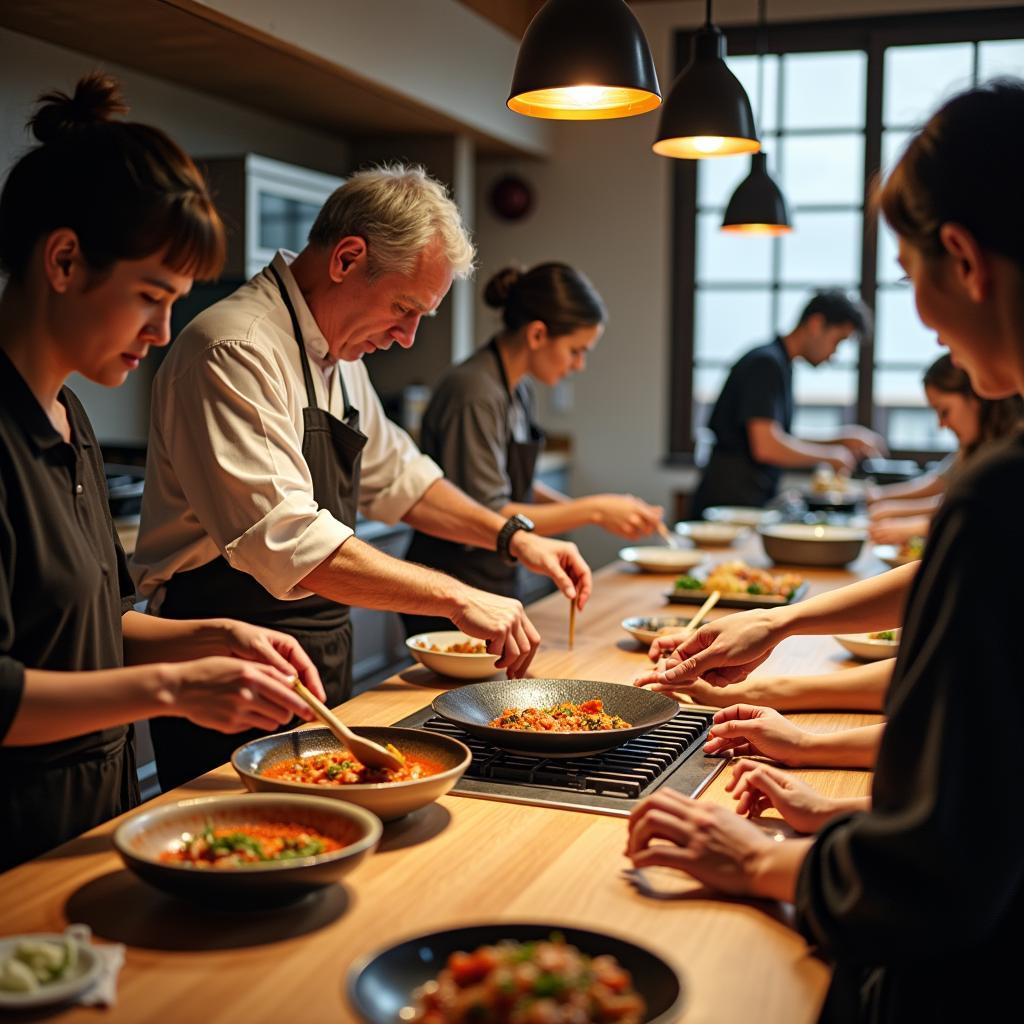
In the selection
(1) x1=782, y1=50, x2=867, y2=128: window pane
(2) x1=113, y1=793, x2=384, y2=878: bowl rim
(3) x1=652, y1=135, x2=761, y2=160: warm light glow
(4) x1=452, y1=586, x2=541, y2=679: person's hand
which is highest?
(1) x1=782, y1=50, x2=867, y2=128: window pane

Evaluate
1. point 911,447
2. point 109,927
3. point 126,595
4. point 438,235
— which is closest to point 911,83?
point 911,447

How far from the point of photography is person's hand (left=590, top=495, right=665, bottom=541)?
3.23m

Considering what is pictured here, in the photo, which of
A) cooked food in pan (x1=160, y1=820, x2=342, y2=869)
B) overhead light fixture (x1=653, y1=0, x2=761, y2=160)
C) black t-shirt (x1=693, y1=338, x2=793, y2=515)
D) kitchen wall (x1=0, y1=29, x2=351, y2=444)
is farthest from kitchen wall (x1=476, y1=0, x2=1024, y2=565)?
cooked food in pan (x1=160, y1=820, x2=342, y2=869)

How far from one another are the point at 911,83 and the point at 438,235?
4591 millimetres

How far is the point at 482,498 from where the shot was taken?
338 centimetres

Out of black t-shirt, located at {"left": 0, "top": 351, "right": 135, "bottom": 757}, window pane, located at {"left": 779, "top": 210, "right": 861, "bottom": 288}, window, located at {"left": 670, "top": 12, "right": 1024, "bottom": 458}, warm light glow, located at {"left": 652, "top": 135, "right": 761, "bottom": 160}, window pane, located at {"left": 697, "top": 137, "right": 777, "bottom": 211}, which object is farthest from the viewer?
window pane, located at {"left": 697, "top": 137, "right": 777, "bottom": 211}

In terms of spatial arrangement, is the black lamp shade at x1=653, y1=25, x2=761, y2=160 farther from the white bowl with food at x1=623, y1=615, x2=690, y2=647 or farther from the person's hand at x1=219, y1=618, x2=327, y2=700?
the person's hand at x1=219, y1=618, x2=327, y2=700

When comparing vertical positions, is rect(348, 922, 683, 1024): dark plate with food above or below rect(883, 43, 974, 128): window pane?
below

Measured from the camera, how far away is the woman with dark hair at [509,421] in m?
3.36

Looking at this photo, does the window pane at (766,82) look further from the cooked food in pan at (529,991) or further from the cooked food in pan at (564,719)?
the cooked food in pan at (529,991)

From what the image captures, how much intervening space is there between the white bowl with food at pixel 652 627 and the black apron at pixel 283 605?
0.60 meters

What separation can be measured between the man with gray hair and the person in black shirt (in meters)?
2.89

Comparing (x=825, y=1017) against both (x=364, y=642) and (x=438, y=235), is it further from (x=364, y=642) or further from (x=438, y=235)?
(x=364, y=642)

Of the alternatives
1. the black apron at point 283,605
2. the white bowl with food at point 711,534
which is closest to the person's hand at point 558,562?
the black apron at point 283,605
